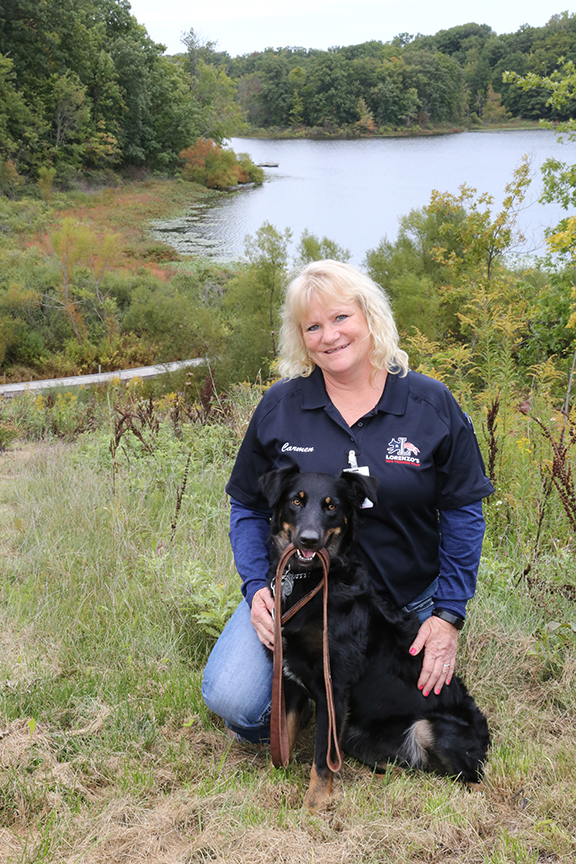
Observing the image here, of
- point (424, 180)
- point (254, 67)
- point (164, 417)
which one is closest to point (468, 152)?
point (424, 180)

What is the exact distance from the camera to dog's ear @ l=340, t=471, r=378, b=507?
74.7 inches

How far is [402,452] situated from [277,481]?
1.40 ft

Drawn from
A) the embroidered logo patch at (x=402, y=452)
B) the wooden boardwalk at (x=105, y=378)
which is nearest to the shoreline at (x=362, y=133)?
the wooden boardwalk at (x=105, y=378)

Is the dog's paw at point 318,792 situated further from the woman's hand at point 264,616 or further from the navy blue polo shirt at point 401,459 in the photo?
the navy blue polo shirt at point 401,459

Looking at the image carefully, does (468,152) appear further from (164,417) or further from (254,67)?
(254,67)

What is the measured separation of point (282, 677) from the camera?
194 centimetres

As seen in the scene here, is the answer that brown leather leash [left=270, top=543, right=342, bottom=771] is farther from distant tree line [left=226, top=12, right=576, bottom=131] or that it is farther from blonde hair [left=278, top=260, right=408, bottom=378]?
distant tree line [left=226, top=12, right=576, bottom=131]

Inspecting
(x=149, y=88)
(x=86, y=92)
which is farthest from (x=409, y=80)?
(x=86, y=92)

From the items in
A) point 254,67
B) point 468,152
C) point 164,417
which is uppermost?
point 254,67

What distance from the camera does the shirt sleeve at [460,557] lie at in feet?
6.68

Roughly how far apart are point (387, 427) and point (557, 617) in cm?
118

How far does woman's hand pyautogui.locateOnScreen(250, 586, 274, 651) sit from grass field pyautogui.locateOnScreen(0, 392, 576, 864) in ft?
1.29

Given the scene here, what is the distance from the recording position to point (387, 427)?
2088mm

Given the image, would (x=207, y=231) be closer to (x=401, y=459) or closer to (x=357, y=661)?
(x=401, y=459)
